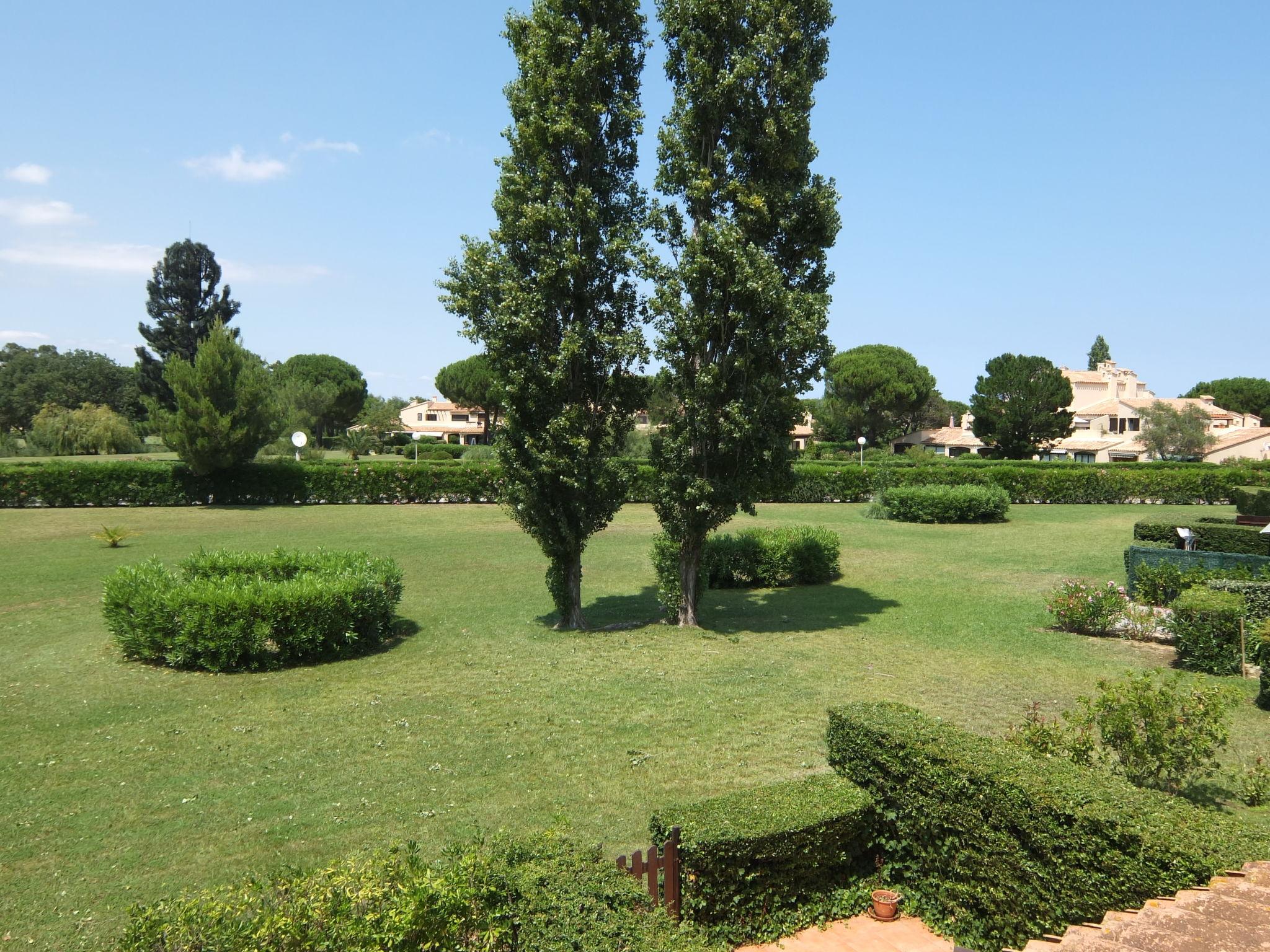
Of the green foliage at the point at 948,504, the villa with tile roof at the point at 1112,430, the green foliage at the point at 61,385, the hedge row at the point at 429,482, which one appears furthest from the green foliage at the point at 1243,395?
the green foliage at the point at 61,385

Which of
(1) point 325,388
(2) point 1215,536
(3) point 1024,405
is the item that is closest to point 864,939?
(2) point 1215,536

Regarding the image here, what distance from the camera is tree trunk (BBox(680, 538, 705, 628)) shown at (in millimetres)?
15906

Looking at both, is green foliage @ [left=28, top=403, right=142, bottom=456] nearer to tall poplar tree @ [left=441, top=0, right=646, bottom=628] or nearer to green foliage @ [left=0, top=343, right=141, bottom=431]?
green foliage @ [left=0, top=343, right=141, bottom=431]

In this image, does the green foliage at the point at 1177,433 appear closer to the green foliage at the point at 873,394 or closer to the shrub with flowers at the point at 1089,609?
the green foliage at the point at 873,394

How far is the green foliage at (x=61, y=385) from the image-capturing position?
81938mm

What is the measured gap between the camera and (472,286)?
14.5 metres

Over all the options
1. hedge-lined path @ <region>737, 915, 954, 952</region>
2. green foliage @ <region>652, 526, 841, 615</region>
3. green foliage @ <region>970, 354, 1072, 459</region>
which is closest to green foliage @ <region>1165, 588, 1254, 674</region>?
green foliage @ <region>652, 526, 841, 615</region>

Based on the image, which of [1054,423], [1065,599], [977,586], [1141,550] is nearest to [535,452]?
[1065,599]

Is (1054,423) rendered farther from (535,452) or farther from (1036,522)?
(535,452)

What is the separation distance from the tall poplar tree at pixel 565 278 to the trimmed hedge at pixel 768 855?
28.4ft

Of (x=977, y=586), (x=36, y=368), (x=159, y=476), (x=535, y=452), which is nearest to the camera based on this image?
(x=535, y=452)

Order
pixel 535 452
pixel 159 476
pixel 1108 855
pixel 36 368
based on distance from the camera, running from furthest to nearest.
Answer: pixel 36 368 < pixel 159 476 < pixel 535 452 < pixel 1108 855

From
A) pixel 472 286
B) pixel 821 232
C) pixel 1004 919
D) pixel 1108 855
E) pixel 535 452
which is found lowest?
pixel 1004 919

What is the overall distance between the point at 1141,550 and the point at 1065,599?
428 centimetres
